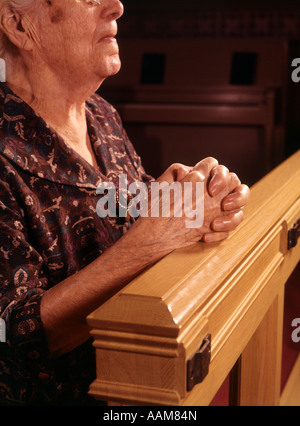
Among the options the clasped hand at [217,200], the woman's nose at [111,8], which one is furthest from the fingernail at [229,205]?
the woman's nose at [111,8]

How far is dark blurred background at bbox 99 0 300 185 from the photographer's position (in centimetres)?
436

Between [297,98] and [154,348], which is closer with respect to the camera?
[154,348]

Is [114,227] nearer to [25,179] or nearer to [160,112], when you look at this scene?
[25,179]

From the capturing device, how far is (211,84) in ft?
15.1

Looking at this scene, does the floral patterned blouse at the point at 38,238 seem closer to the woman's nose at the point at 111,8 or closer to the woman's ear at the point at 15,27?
the woman's ear at the point at 15,27

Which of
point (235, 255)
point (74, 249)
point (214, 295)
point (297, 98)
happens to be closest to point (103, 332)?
point (214, 295)

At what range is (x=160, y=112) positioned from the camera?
446 cm

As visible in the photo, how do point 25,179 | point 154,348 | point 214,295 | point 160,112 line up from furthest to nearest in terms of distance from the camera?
point 160,112 < point 25,179 < point 214,295 < point 154,348

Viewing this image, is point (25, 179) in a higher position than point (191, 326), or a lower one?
higher

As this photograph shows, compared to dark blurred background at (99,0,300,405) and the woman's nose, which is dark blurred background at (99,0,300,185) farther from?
the woman's nose

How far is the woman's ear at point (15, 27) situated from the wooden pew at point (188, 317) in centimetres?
62

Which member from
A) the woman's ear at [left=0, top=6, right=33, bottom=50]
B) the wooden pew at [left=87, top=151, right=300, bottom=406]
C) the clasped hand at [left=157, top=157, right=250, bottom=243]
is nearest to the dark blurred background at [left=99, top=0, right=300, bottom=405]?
the wooden pew at [left=87, top=151, right=300, bottom=406]

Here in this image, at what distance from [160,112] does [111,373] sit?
3800mm

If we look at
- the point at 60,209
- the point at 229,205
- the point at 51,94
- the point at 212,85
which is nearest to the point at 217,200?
the point at 229,205
